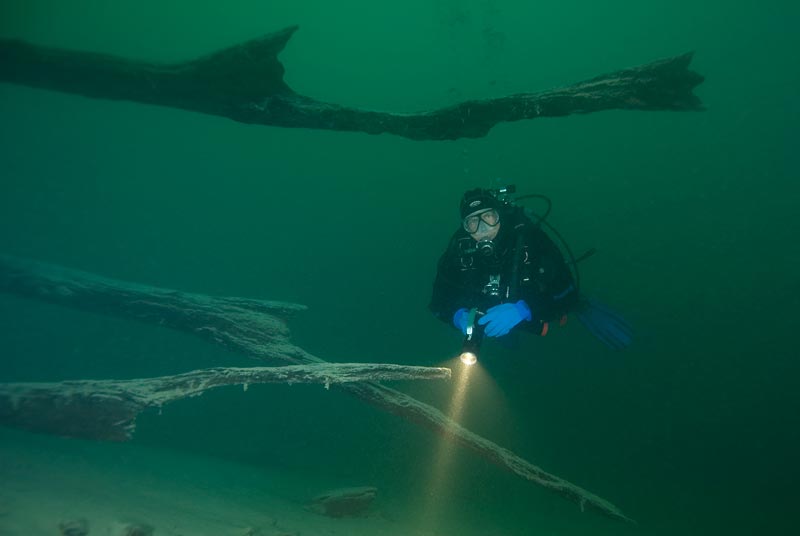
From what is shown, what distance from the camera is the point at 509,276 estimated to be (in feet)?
16.7

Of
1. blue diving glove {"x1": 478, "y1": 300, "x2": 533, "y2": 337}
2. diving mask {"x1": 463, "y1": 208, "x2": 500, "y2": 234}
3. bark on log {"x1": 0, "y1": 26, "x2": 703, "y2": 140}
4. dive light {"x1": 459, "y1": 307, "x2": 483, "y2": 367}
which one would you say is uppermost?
bark on log {"x1": 0, "y1": 26, "x2": 703, "y2": 140}

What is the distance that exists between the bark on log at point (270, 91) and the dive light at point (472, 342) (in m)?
1.98

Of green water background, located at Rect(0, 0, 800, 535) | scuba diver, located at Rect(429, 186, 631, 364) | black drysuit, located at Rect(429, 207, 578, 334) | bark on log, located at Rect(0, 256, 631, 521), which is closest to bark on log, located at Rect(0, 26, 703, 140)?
green water background, located at Rect(0, 0, 800, 535)

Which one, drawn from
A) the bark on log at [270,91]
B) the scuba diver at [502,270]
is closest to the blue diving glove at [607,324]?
the scuba diver at [502,270]

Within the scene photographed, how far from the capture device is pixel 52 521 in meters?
3.12

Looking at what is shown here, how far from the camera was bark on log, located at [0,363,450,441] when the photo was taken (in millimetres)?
3285

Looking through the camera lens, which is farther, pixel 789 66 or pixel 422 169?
pixel 422 169

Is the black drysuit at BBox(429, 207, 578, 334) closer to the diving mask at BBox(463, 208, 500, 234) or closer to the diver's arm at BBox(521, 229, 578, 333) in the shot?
the diver's arm at BBox(521, 229, 578, 333)

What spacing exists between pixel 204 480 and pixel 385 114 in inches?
278

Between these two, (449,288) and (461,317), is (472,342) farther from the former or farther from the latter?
(449,288)

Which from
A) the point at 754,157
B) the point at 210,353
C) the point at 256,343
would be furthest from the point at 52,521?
the point at 754,157

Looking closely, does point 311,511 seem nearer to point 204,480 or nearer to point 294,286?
point 204,480

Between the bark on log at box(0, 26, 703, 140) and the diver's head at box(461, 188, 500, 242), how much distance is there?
0.89 meters

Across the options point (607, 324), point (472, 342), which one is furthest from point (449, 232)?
point (472, 342)
